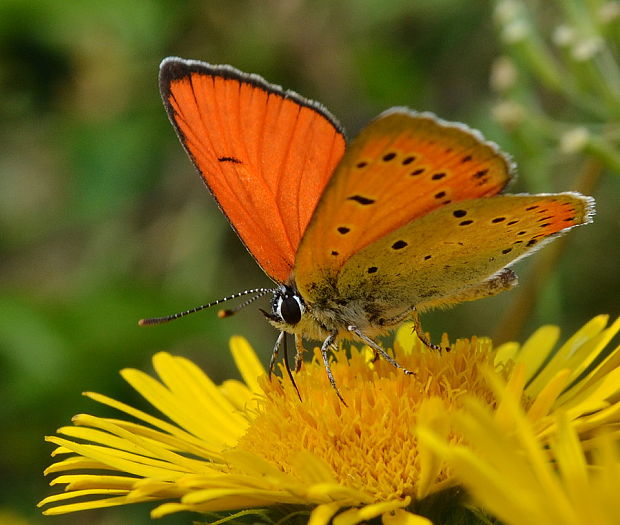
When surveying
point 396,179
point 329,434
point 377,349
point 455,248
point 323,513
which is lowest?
point 323,513

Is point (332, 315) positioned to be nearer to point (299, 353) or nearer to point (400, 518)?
point (299, 353)

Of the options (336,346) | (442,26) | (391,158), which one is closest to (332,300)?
(336,346)

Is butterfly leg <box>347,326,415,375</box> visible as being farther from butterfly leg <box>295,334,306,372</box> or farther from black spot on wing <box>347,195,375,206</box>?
black spot on wing <box>347,195,375,206</box>

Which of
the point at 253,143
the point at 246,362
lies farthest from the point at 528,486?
the point at 246,362

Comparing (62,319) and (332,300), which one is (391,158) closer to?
(332,300)

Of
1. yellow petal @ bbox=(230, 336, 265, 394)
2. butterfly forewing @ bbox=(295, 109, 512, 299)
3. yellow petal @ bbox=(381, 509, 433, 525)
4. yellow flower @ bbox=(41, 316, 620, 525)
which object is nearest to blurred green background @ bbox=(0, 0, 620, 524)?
yellow petal @ bbox=(230, 336, 265, 394)

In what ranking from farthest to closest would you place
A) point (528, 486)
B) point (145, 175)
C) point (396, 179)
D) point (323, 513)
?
point (145, 175) → point (396, 179) → point (323, 513) → point (528, 486)
